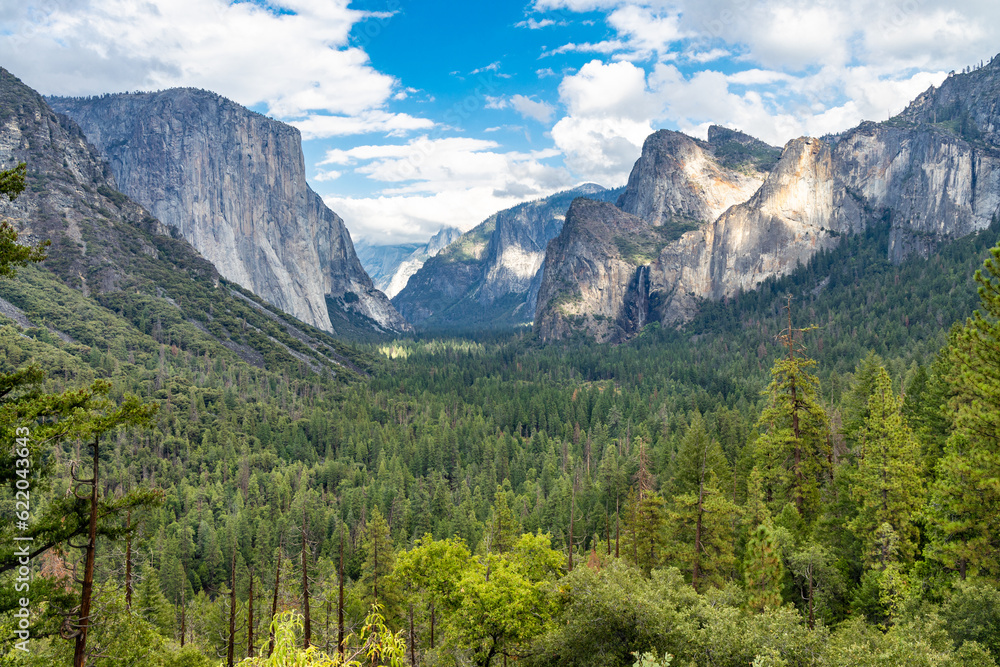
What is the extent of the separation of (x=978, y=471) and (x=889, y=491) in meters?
8.05

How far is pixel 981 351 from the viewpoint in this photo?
21.6 metres

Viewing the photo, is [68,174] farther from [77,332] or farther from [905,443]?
[905,443]

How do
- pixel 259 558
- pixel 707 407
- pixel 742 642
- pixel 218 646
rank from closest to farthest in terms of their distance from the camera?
pixel 742 642, pixel 218 646, pixel 259 558, pixel 707 407

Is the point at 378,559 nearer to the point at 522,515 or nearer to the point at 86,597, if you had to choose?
the point at 522,515

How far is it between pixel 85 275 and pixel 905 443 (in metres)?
198

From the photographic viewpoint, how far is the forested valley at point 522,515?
15.8 m

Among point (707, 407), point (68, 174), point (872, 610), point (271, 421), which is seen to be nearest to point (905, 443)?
point (872, 610)

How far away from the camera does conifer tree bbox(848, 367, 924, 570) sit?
90.6 ft

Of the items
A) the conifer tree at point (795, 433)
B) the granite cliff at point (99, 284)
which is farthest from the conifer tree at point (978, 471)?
the granite cliff at point (99, 284)

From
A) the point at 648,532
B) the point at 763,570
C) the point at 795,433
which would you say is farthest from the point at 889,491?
the point at 648,532

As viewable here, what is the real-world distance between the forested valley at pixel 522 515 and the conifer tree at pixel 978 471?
0.38 ft

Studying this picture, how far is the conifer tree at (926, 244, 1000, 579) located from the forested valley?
0.11m

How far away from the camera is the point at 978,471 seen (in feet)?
68.9

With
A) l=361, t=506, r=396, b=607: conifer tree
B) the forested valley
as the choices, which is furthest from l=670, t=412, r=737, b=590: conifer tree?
l=361, t=506, r=396, b=607: conifer tree
